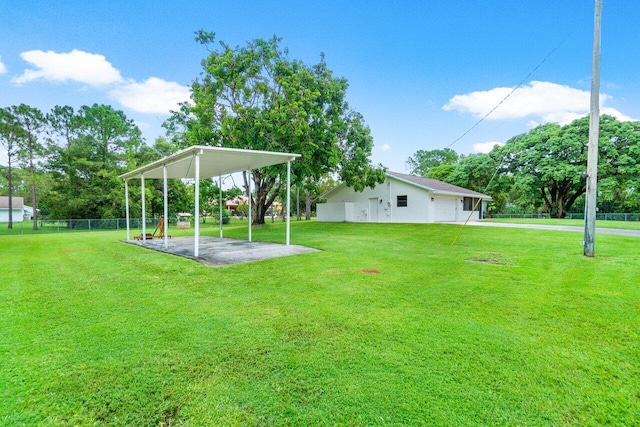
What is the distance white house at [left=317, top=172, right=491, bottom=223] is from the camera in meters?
20.0

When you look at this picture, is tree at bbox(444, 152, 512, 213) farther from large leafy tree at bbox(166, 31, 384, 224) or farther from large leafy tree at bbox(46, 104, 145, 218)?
large leafy tree at bbox(46, 104, 145, 218)

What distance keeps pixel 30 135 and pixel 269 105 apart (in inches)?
929

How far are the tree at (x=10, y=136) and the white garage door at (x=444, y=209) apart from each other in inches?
1271

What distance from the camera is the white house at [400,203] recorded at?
65.6 feet

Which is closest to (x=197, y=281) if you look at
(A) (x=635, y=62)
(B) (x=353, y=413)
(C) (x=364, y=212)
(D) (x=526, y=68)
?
(B) (x=353, y=413)

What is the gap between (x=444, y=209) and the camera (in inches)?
837

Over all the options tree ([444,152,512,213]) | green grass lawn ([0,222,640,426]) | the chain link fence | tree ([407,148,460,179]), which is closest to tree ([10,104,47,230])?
the chain link fence

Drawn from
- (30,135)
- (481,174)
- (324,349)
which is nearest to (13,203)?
(30,135)

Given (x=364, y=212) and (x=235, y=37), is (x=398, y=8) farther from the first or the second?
(x=364, y=212)

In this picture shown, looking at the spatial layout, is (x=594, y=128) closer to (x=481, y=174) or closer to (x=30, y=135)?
(x=481, y=174)

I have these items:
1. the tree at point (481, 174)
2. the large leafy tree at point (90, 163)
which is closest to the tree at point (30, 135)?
the large leafy tree at point (90, 163)

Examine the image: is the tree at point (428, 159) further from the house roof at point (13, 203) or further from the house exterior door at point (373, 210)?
the house roof at point (13, 203)

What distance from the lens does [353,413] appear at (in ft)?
6.48

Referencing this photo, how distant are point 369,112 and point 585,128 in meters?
18.6
